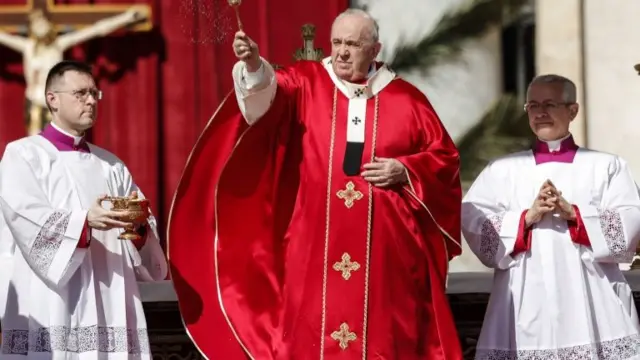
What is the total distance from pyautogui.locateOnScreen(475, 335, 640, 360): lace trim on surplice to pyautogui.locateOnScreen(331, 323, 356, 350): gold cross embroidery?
2.44 ft

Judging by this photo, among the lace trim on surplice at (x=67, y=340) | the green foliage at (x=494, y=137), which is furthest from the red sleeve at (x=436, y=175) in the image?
the green foliage at (x=494, y=137)

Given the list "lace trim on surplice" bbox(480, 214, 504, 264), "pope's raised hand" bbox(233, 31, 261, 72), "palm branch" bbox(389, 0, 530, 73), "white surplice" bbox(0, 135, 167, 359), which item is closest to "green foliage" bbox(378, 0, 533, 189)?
"palm branch" bbox(389, 0, 530, 73)

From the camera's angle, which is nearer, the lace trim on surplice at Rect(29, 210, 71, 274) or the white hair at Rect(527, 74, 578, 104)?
the lace trim on surplice at Rect(29, 210, 71, 274)

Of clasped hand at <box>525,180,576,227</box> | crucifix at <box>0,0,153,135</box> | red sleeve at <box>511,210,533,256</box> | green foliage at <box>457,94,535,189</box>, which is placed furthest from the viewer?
green foliage at <box>457,94,535,189</box>

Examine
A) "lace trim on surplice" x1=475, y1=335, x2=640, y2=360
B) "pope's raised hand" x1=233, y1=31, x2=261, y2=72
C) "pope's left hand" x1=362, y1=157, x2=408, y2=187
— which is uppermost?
"pope's raised hand" x1=233, y1=31, x2=261, y2=72

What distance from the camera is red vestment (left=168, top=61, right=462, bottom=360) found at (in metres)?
6.22

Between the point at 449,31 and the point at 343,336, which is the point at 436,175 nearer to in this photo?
the point at 343,336

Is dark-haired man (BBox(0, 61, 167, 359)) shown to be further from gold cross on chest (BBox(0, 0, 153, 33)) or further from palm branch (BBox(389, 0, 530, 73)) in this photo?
palm branch (BBox(389, 0, 530, 73))

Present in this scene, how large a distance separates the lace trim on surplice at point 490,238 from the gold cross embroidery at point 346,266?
73 centimetres

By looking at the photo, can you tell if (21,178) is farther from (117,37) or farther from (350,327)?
(117,37)

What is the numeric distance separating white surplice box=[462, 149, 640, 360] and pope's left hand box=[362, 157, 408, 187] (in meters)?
0.66

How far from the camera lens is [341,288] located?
623 centimetres

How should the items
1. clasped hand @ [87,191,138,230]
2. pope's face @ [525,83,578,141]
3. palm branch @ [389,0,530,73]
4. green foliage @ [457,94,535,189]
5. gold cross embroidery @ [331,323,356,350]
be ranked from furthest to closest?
palm branch @ [389,0,530,73] < green foliage @ [457,94,535,189] < pope's face @ [525,83,578,141] < gold cross embroidery @ [331,323,356,350] < clasped hand @ [87,191,138,230]

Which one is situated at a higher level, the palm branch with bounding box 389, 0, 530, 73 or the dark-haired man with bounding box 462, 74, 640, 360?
the palm branch with bounding box 389, 0, 530, 73
